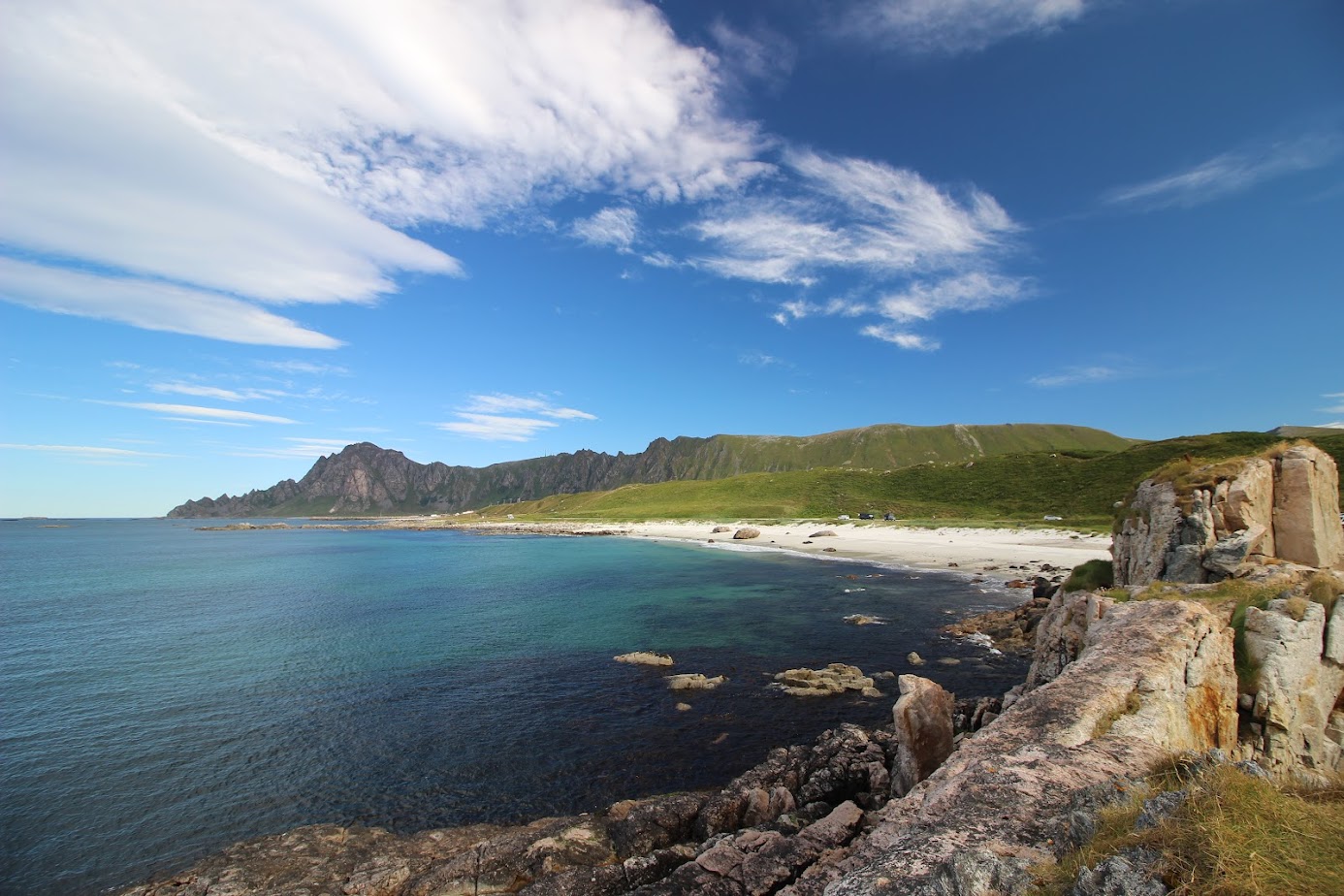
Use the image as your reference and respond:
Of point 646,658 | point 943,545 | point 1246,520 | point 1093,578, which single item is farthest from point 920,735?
point 943,545

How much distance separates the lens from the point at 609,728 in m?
25.6

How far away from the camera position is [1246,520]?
22.8 m

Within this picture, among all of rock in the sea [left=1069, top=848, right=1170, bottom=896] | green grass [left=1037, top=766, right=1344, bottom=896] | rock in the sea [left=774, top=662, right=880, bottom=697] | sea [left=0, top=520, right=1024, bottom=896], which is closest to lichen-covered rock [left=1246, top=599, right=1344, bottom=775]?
green grass [left=1037, top=766, right=1344, bottom=896]

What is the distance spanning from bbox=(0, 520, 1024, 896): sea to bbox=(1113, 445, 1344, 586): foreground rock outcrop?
10.0m

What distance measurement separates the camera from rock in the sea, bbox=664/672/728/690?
1195 inches

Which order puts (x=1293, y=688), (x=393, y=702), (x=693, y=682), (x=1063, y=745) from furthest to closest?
(x=693, y=682), (x=393, y=702), (x=1293, y=688), (x=1063, y=745)

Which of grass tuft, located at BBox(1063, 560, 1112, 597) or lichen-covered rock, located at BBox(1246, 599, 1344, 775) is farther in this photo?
grass tuft, located at BBox(1063, 560, 1112, 597)

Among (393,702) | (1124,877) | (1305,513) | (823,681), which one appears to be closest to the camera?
(1124,877)

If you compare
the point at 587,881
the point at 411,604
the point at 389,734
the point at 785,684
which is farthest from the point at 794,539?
the point at 587,881

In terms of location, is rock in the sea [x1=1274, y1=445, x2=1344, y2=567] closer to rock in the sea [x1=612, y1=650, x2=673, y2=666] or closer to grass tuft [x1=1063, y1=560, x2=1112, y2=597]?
grass tuft [x1=1063, y1=560, x2=1112, y2=597]

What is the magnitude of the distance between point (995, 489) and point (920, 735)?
155 meters

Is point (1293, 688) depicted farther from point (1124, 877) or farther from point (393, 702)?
point (393, 702)

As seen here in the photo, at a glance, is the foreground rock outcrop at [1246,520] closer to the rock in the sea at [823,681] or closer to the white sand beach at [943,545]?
the rock in the sea at [823,681]

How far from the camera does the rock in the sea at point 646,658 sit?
115 ft
